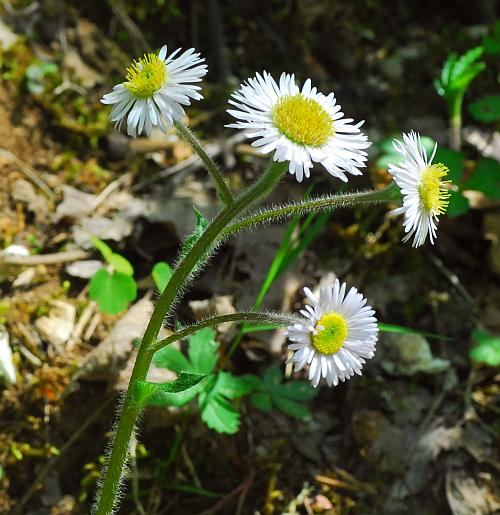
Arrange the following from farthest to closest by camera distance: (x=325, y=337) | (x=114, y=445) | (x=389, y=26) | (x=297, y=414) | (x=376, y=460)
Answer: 1. (x=389, y=26)
2. (x=376, y=460)
3. (x=297, y=414)
4. (x=114, y=445)
5. (x=325, y=337)

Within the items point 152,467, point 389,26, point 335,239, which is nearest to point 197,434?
point 152,467

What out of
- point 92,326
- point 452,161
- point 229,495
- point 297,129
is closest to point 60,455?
point 92,326

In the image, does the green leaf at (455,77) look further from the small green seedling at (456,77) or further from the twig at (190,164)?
the twig at (190,164)

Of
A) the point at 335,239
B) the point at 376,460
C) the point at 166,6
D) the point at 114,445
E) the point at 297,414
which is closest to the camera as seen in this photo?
the point at 114,445

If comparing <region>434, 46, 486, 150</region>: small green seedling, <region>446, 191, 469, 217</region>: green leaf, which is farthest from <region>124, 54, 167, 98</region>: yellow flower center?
<region>434, 46, 486, 150</region>: small green seedling

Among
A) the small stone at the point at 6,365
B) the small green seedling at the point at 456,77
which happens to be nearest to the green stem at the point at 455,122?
the small green seedling at the point at 456,77

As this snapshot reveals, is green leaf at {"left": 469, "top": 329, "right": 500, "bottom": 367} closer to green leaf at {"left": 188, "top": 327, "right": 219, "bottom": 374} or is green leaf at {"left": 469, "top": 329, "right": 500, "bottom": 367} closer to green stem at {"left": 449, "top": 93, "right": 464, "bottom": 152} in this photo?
green stem at {"left": 449, "top": 93, "right": 464, "bottom": 152}

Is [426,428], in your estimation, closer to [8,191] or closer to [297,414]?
[297,414]
